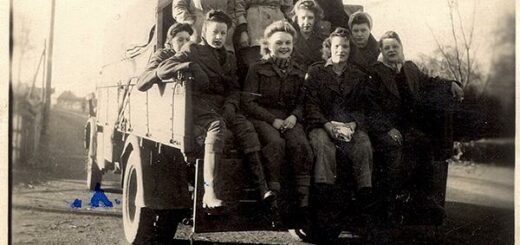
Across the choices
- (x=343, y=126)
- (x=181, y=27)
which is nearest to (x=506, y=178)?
(x=343, y=126)

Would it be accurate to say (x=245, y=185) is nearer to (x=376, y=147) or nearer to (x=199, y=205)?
(x=199, y=205)

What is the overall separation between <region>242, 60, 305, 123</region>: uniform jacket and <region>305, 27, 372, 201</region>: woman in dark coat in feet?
0.40

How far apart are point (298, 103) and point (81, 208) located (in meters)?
1.90

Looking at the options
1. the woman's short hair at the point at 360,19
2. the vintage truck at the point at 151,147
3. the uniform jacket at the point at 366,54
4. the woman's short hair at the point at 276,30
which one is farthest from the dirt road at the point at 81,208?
the woman's short hair at the point at 276,30

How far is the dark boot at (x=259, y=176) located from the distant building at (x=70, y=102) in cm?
171

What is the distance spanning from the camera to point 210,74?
134 inches

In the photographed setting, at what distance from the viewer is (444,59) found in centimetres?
434

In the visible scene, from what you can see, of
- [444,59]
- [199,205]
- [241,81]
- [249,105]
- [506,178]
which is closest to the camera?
[199,205]

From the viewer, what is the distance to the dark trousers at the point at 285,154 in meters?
3.13

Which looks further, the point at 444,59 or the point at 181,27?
the point at 444,59

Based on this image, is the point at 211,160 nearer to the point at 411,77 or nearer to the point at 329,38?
the point at 329,38

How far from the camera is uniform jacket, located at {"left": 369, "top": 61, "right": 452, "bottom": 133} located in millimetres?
3637

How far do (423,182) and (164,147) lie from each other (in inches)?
69.3

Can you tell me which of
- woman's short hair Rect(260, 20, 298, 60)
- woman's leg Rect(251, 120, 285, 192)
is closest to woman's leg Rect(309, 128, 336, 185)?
woman's leg Rect(251, 120, 285, 192)
